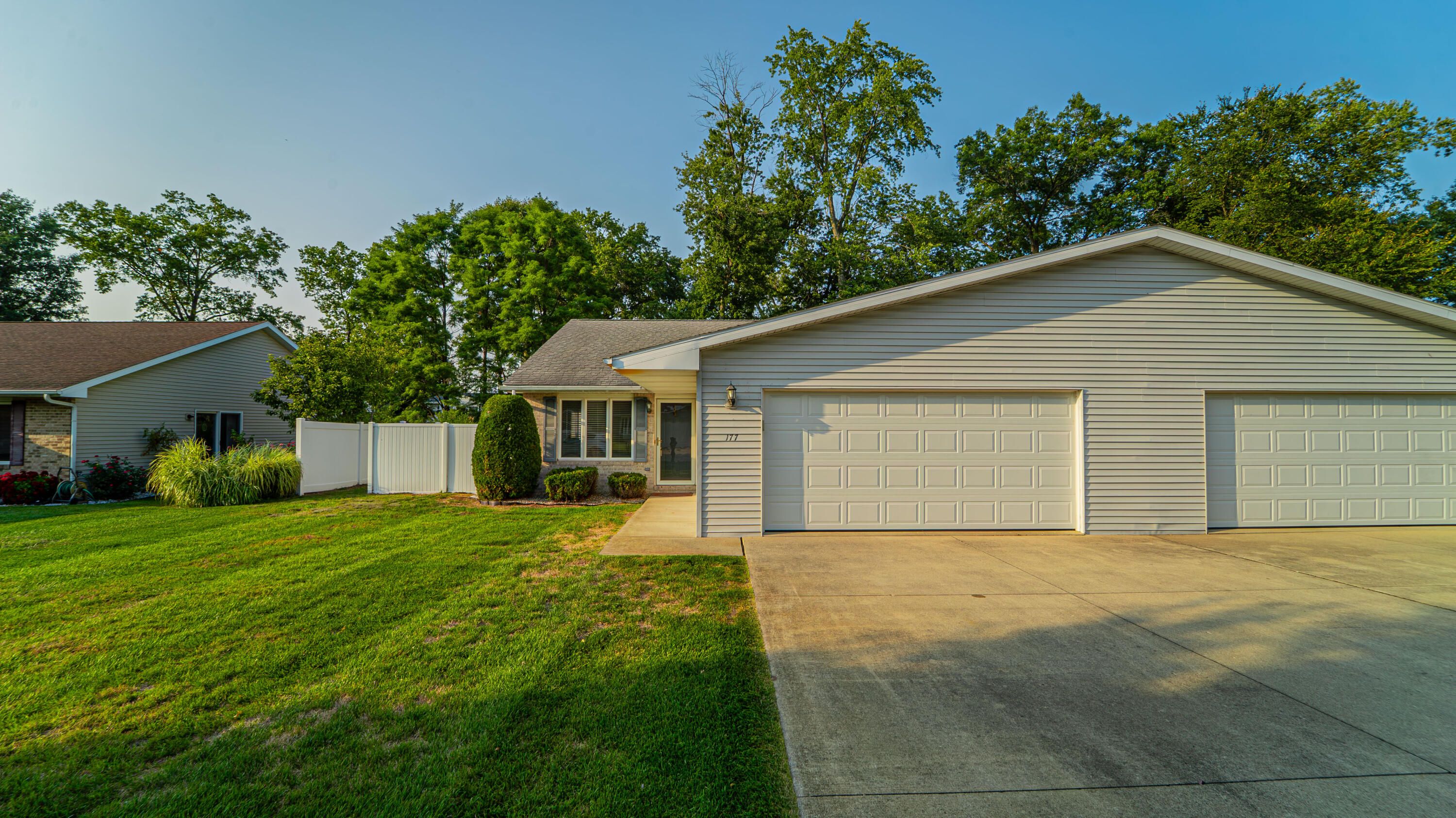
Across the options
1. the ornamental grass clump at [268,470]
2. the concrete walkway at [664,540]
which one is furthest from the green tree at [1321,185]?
the ornamental grass clump at [268,470]

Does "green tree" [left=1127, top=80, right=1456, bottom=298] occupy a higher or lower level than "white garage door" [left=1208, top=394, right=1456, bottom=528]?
higher

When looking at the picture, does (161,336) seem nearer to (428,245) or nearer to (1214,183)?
(428,245)

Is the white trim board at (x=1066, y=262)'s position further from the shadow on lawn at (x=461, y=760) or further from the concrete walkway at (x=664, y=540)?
the shadow on lawn at (x=461, y=760)

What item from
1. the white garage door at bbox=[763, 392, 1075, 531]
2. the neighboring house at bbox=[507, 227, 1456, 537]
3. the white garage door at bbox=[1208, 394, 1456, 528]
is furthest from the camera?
the white garage door at bbox=[1208, 394, 1456, 528]

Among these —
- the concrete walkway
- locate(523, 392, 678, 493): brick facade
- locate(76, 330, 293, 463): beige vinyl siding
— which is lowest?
the concrete walkway

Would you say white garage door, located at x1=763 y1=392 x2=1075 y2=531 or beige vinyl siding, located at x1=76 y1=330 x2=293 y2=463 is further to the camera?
beige vinyl siding, located at x1=76 y1=330 x2=293 y2=463

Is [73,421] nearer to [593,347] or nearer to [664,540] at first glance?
[593,347]

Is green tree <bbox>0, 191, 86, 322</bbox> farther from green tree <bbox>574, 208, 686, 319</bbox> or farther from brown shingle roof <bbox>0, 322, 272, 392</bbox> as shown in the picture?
green tree <bbox>574, 208, 686, 319</bbox>

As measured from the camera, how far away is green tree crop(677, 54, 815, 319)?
790 inches

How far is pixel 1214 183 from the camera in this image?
19953mm

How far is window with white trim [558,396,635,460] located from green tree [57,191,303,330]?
2588cm

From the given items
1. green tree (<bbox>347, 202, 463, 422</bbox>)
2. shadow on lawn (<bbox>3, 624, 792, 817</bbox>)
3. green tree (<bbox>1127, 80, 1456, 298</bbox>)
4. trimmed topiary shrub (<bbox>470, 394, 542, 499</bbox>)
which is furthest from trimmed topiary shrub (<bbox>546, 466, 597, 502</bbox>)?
green tree (<bbox>1127, 80, 1456, 298</bbox>)

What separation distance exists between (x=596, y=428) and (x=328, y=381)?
23.0 ft

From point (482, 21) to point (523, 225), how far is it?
1691 centimetres
